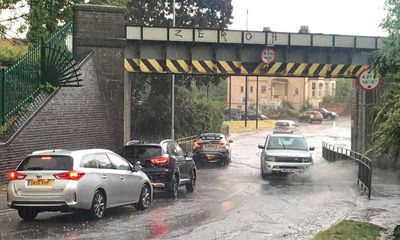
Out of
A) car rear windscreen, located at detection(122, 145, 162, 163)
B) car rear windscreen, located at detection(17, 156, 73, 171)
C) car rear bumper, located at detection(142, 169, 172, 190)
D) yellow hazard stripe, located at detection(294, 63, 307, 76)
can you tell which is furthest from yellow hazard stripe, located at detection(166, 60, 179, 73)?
car rear windscreen, located at detection(17, 156, 73, 171)

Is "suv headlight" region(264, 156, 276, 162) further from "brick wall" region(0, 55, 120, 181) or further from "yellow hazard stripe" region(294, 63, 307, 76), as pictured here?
"yellow hazard stripe" region(294, 63, 307, 76)

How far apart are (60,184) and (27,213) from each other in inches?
47.4

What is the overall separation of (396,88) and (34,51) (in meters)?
13.2

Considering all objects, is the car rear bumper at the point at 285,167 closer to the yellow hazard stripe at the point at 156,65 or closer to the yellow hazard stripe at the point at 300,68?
the yellow hazard stripe at the point at 156,65

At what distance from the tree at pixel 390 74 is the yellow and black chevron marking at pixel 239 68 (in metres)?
16.6

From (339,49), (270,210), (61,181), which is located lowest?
(270,210)

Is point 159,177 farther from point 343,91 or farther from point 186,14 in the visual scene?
point 343,91

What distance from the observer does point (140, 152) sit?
17.1m

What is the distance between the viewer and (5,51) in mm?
24891

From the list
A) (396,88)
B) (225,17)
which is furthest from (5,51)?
(225,17)

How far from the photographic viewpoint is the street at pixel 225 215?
441 inches

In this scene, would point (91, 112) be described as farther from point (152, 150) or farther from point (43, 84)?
point (152, 150)

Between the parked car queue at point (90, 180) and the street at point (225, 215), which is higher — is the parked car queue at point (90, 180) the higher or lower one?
→ the higher one

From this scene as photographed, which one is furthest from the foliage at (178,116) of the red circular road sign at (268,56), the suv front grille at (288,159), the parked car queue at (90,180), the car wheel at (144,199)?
the car wheel at (144,199)
